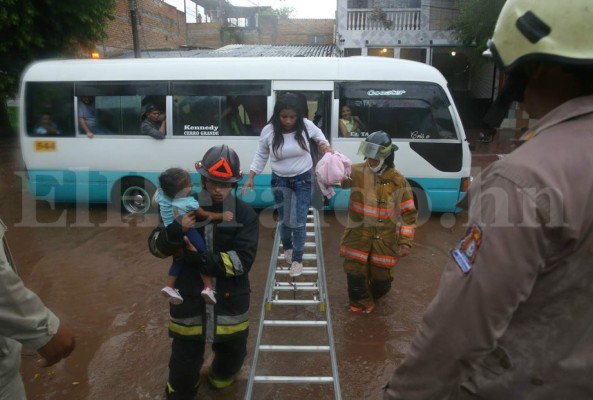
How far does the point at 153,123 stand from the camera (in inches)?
284

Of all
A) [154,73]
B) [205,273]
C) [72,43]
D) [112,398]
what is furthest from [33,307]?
[72,43]

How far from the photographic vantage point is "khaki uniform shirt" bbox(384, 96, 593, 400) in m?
0.99

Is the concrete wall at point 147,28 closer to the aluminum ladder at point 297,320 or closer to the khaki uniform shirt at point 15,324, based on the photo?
the aluminum ladder at point 297,320

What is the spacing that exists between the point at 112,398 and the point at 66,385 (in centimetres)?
40

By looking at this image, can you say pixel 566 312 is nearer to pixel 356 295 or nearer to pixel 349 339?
pixel 349 339

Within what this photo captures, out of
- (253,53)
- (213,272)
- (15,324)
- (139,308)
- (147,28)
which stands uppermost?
(147,28)

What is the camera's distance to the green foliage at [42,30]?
36.6ft

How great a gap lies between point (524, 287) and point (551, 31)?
0.56 meters

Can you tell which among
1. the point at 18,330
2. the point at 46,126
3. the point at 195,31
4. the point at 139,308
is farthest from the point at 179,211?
the point at 195,31

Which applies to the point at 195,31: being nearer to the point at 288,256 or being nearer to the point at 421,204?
the point at 421,204

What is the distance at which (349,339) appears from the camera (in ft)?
13.3

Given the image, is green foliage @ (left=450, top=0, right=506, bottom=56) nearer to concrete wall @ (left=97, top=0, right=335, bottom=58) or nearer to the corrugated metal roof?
the corrugated metal roof

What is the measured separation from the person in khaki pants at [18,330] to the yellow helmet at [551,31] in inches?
71.5

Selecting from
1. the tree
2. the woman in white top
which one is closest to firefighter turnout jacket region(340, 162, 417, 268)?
the woman in white top
